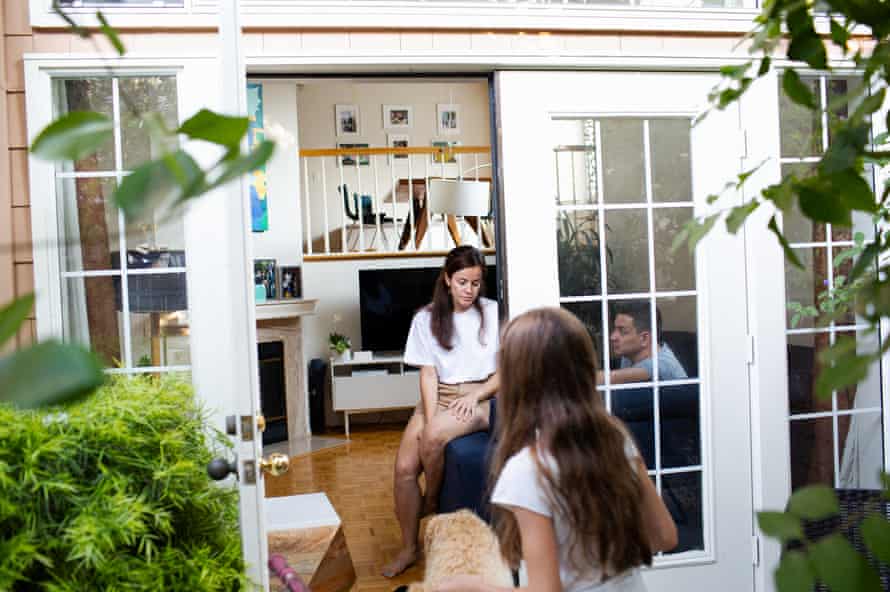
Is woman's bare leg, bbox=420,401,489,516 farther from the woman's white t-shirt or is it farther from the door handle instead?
the woman's white t-shirt

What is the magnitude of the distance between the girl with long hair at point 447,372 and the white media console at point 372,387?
3.72 meters

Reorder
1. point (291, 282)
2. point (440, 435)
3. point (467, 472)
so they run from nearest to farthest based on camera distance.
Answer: point (467, 472) < point (440, 435) < point (291, 282)

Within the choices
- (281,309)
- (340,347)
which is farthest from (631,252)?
(340,347)

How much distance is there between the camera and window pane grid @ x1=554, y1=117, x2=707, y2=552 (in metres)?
3.68

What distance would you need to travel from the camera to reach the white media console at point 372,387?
27.6 ft

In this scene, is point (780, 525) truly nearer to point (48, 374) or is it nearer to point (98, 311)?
point (48, 374)

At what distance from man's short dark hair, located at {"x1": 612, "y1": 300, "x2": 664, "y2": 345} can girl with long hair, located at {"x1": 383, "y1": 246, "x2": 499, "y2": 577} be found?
0.97 m

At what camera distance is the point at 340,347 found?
8406 millimetres

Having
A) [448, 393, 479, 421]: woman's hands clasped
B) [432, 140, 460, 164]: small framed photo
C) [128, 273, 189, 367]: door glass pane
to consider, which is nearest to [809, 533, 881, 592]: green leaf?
[128, 273, 189, 367]: door glass pane

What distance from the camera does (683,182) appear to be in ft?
12.3

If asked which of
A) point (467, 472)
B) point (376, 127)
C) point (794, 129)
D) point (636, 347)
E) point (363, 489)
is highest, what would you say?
point (376, 127)

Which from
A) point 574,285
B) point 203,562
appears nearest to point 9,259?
point 203,562

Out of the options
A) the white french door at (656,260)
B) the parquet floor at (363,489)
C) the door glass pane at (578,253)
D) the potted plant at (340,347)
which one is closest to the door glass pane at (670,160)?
the white french door at (656,260)

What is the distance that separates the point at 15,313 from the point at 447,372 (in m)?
4.46
